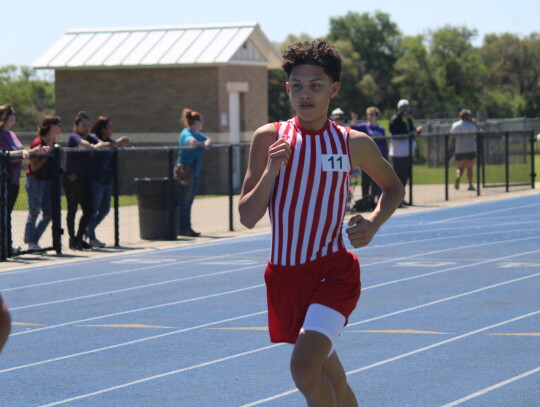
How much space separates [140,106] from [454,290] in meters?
21.5

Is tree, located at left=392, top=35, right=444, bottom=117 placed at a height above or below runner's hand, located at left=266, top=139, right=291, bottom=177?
above

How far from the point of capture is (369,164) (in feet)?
18.4

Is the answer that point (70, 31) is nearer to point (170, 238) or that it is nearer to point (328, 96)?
point (170, 238)

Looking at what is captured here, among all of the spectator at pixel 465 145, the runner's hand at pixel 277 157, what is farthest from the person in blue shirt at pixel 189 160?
the runner's hand at pixel 277 157

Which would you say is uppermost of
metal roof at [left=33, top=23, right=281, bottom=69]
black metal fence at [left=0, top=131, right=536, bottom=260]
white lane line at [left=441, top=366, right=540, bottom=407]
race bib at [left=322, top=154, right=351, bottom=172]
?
metal roof at [left=33, top=23, right=281, bottom=69]

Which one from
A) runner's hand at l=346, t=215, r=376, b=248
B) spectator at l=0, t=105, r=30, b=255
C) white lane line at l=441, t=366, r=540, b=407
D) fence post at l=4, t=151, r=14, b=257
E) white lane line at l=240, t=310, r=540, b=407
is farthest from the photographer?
spectator at l=0, t=105, r=30, b=255

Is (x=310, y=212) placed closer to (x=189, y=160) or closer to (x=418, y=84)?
(x=189, y=160)

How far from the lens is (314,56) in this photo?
5371 mm

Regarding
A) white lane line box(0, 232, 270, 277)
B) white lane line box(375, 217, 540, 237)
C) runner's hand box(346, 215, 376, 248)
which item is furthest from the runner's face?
white lane line box(375, 217, 540, 237)

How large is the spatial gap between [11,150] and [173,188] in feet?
10.7

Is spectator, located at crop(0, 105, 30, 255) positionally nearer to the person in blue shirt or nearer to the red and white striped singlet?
the person in blue shirt

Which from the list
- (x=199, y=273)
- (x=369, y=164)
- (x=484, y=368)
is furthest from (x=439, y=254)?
(x=369, y=164)

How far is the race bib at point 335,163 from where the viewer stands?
5.38 meters

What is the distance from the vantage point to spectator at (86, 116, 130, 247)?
16.4 meters
